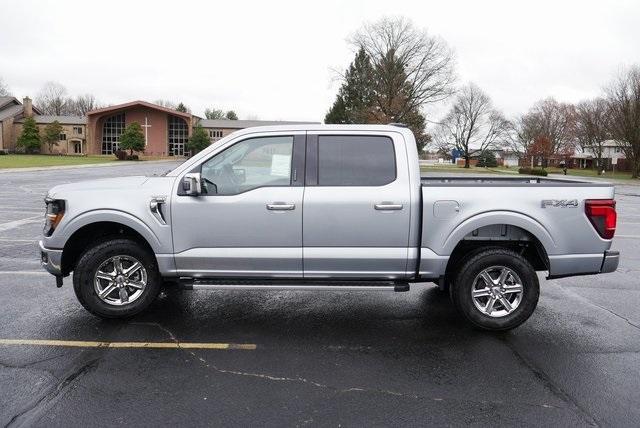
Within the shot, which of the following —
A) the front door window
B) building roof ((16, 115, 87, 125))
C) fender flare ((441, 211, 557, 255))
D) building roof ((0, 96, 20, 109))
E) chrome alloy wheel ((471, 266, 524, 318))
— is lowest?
chrome alloy wheel ((471, 266, 524, 318))

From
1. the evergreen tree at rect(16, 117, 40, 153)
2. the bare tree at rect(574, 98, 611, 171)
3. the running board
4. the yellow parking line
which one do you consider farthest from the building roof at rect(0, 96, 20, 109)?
the running board

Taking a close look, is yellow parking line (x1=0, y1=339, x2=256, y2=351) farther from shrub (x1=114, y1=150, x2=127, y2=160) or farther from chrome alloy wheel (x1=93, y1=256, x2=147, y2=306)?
shrub (x1=114, y1=150, x2=127, y2=160)

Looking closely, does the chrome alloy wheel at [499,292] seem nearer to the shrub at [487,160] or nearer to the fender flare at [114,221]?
the fender flare at [114,221]

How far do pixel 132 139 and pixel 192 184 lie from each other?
Answer: 68.4 m

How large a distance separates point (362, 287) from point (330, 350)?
28.0 inches

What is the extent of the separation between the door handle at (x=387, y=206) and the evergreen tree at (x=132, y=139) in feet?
226

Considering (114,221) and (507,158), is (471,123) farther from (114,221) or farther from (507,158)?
(114,221)

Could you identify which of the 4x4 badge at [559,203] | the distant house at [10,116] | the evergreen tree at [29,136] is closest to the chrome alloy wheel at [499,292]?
the 4x4 badge at [559,203]

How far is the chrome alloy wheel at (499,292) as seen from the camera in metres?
4.89

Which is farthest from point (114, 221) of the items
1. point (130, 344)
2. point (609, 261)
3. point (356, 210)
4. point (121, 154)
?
point (121, 154)

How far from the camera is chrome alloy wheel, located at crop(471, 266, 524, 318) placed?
193 inches

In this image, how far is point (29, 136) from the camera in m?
71.8

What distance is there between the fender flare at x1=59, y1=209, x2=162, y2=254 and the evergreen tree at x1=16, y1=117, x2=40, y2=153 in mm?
78304

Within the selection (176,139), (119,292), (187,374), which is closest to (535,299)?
(187,374)
